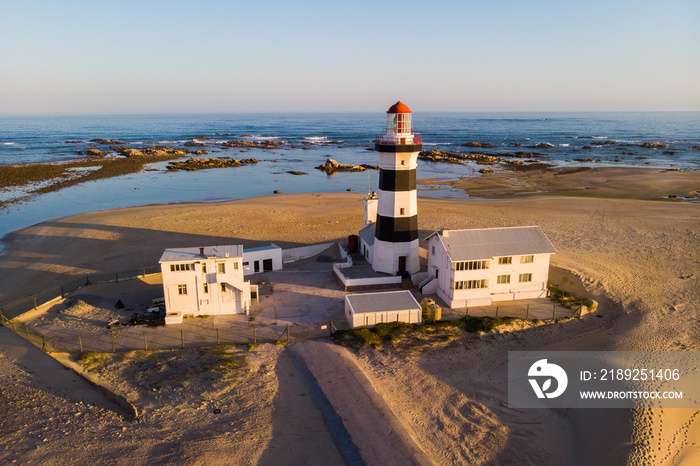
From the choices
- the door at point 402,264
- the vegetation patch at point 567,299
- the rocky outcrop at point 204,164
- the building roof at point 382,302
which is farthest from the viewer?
the rocky outcrop at point 204,164

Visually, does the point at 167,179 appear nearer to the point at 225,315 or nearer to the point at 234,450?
the point at 225,315

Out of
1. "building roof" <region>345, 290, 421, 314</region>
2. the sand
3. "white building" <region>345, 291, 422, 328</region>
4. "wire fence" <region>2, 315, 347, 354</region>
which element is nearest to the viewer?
the sand

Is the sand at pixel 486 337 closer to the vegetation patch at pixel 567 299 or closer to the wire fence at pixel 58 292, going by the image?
the vegetation patch at pixel 567 299

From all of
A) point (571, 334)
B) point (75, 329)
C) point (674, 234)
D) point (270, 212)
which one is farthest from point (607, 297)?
point (270, 212)

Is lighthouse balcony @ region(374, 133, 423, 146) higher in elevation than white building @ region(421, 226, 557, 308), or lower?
higher

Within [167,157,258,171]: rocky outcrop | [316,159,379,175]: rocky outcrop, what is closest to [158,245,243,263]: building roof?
[316,159,379,175]: rocky outcrop

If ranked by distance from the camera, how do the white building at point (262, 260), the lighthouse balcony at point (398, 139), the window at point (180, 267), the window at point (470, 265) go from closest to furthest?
1. the window at point (180, 267)
2. the window at point (470, 265)
3. the lighthouse balcony at point (398, 139)
4. the white building at point (262, 260)

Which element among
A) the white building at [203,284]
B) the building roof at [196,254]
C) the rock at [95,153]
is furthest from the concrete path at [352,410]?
the rock at [95,153]

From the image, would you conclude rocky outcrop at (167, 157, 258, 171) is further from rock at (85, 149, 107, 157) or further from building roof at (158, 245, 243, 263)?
building roof at (158, 245, 243, 263)


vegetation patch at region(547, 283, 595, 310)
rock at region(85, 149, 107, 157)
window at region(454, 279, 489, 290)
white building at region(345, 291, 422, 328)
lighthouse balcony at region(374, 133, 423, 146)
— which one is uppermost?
lighthouse balcony at region(374, 133, 423, 146)
